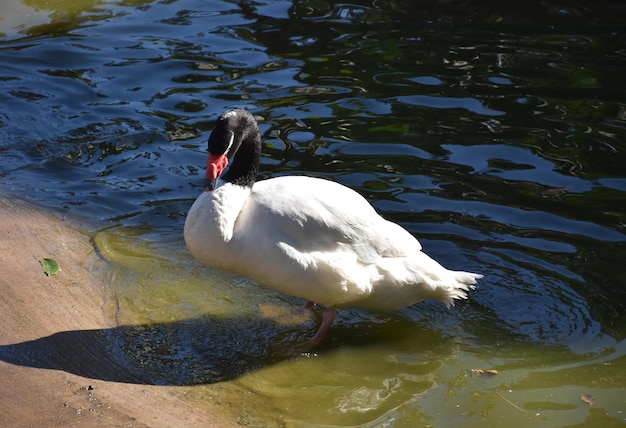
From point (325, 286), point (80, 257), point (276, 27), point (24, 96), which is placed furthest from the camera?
point (276, 27)

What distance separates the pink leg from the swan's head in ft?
3.21

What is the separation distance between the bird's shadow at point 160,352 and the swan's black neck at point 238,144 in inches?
37.4

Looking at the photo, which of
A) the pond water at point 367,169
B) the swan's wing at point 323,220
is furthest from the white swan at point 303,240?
the pond water at point 367,169

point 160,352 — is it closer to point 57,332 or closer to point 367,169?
point 57,332

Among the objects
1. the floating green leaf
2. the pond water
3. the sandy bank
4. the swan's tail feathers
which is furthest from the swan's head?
the swan's tail feathers

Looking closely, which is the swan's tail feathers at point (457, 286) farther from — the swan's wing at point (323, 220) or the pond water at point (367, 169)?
the swan's wing at point (323, 220)

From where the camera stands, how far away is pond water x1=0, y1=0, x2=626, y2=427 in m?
5.34

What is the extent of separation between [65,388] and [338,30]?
7.43 m

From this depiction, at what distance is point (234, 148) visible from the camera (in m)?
5.83

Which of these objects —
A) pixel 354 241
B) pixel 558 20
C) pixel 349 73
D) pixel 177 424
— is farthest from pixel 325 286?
pixel 558 20

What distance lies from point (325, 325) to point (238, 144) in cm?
130

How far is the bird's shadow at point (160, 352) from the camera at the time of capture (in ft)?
16.7

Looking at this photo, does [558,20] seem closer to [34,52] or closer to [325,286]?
[34,52]

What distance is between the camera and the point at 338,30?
1128cm
